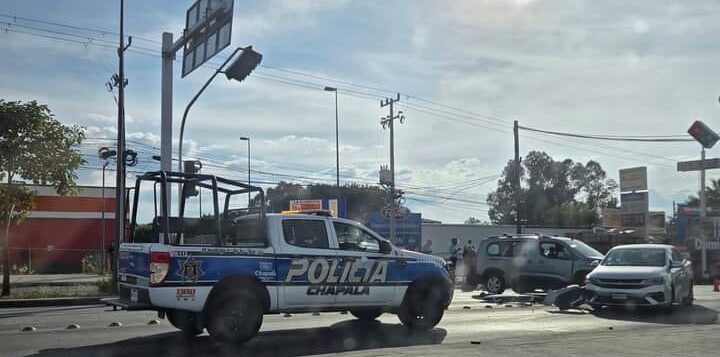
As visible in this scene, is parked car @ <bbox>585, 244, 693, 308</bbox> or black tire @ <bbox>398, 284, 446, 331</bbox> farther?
parked car @ <bbox>585, 244, 693, 308</bbox>

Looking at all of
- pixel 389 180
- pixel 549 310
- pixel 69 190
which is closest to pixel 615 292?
pixel 549 310

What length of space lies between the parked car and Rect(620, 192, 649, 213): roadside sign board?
35840 millimetres

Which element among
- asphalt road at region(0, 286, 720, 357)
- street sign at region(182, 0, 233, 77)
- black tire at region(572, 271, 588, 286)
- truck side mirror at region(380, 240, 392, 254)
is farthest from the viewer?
black tire at region(572, 271, 588, 286)

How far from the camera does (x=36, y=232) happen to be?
135ft

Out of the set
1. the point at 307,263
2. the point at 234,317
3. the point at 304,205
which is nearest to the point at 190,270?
the point at 234,317

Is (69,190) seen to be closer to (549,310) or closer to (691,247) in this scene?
(549,310)

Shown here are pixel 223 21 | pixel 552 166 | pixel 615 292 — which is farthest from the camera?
pixel 552 166

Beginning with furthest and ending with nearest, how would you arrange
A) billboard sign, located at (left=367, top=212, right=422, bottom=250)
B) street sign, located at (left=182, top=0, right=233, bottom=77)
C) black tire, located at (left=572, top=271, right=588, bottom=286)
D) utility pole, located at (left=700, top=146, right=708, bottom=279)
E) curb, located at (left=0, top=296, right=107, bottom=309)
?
billboard sign, located at (left=367, top=212, right=422, bottom=250) < utility pole, located at (left=700, top=146, right=708, bottom=279) < black tire, located at (left=572, top=271, right=588, bottom=286) < street sign, located at (left=182, top=0, right=233, bottom=77) < curb, located at (left=0, top=296, right=107, bottom=309)

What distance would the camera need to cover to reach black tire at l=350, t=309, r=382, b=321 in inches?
481

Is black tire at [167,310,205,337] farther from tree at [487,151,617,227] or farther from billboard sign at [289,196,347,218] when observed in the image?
tree at [487,151,617,227]

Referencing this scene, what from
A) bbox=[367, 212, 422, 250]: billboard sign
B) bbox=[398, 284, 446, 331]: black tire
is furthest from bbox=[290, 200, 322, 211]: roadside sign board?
bbox=[398, 284, 446, 331]: black tire

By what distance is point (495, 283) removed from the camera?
20828mm

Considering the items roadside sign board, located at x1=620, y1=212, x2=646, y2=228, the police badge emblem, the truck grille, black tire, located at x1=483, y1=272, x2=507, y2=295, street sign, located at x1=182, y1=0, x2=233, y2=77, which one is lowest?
black tire, located at x1=483, y1=272, x2=507, y2=295

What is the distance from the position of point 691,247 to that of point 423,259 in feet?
95.4
